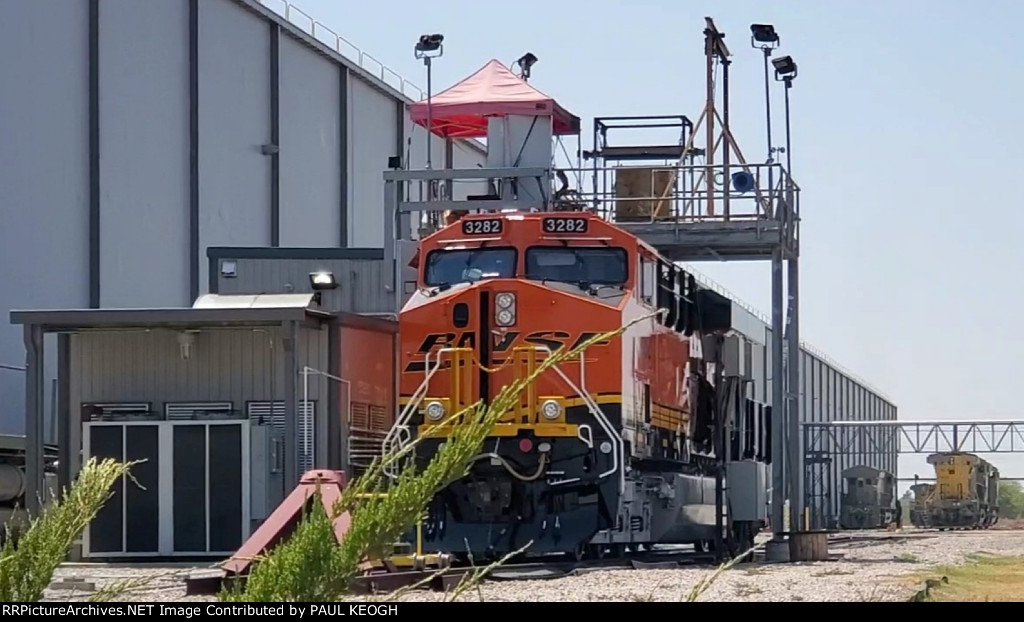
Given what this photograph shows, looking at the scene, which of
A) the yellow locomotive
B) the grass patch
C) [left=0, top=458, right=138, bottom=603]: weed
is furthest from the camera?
the yellow locomotive

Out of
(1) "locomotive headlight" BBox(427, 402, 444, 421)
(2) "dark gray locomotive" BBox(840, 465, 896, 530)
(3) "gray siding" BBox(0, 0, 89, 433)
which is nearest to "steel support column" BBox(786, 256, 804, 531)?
(1) "locomotive headlight" BBox(427, 402, 444, 421)

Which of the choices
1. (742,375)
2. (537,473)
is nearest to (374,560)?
(537,473)

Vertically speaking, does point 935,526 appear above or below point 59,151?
below

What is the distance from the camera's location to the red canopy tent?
81.7 ft

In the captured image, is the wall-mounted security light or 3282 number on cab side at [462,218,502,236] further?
the wall-mounted security light

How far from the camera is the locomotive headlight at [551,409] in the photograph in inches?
690

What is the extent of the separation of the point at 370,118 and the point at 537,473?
31181 mm

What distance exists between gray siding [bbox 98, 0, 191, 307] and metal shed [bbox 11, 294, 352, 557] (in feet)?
42.1

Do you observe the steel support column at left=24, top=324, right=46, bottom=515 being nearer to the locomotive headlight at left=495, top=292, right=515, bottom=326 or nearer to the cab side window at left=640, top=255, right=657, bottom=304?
the locomotive headlight at left=495, top=292, right=515, bottom=326

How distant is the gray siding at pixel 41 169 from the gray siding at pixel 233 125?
4.42 meters

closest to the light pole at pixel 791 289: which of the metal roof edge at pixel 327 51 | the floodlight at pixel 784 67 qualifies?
the floodlight at pixel 784 67

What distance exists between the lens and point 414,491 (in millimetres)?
5809

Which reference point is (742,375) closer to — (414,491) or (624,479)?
(624,479)

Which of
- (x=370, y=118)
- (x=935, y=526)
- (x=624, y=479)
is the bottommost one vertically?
(x=935, y=526)
